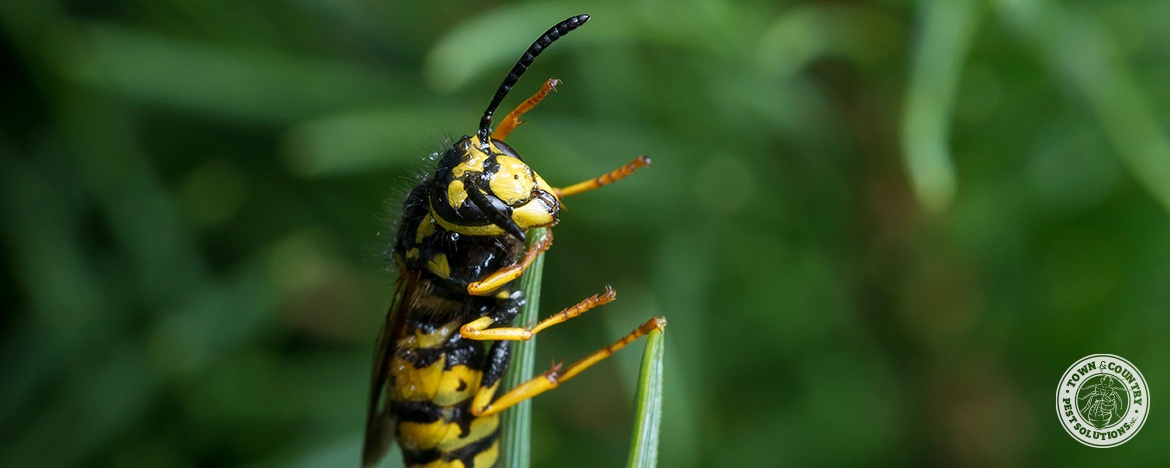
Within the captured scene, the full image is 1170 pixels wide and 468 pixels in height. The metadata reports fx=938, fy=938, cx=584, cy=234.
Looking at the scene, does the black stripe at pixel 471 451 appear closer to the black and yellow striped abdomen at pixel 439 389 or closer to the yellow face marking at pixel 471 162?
the black and yellow striped abdomen at pixel 439 389

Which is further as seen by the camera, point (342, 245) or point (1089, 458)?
point (342, 245)

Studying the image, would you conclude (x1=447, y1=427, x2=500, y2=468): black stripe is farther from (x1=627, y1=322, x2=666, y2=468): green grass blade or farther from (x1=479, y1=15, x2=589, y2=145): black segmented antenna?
(x1=627, y1=322, x2=666, y2=468): green grass blade

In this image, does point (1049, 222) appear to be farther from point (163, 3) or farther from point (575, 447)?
point (163, 3)

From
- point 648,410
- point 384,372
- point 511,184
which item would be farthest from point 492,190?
point 648,410

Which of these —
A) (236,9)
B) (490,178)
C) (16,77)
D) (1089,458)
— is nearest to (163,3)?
(236,9)

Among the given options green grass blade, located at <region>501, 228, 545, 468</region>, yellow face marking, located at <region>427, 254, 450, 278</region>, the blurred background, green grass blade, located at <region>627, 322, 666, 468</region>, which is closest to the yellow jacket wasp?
yellow face marking, located at <region>427, 254, 450, 278</region>
